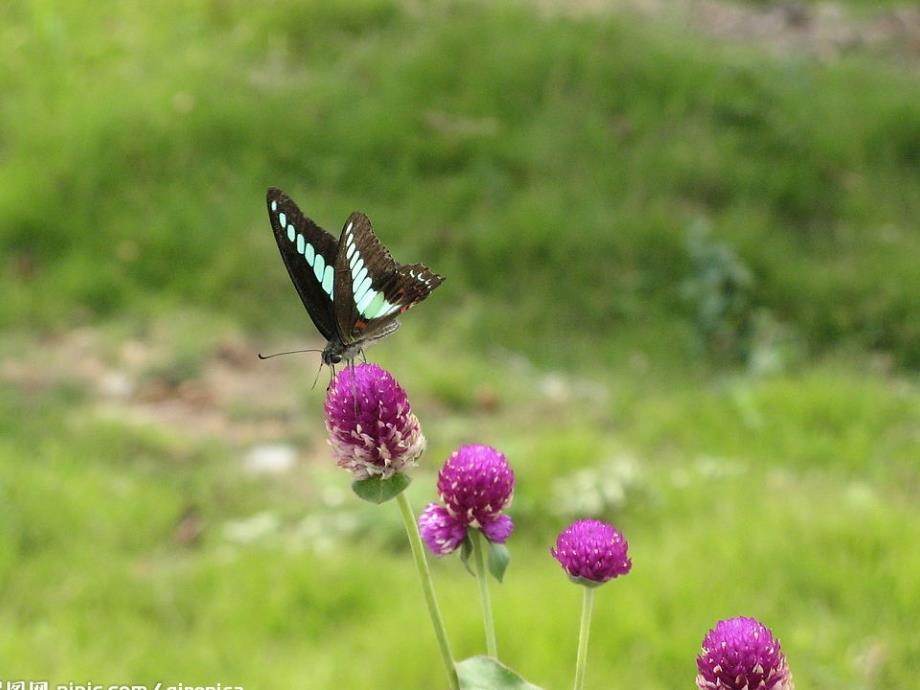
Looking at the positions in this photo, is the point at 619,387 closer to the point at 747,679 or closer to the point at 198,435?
the point at 198,435

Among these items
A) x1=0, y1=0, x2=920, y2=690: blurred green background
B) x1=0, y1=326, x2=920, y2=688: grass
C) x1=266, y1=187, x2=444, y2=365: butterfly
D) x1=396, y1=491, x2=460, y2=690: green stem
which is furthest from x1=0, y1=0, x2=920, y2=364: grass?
x1=396, y1=491, x2=460, y2=690: green stem

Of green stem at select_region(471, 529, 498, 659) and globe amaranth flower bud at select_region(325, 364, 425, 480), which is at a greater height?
globe amaranth flower bud at select_region(325, 364, 425, 480)

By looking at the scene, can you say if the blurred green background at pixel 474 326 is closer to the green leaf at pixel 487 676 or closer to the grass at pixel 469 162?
the grass at pixel 469 162

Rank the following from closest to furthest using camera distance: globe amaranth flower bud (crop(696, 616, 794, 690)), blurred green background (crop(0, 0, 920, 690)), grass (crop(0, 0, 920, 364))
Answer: globe amaranth flower bud (crop(696, 616, 794, 690)) < blurred green background (crop(0, 0, 920, 690)) < grass (crop(0, 0, 920, 364))

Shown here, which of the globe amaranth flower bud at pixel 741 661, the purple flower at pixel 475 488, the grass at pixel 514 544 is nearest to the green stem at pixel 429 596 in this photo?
the purple flower at pixel 475 488

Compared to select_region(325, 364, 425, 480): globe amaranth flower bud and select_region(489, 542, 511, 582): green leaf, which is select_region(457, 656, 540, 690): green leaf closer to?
select_region(489, 542, 511, 582): green leaf

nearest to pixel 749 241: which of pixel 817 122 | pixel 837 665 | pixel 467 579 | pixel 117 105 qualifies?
pixel 817 122

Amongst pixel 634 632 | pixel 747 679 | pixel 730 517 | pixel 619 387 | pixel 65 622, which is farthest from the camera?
pixel 619 387
